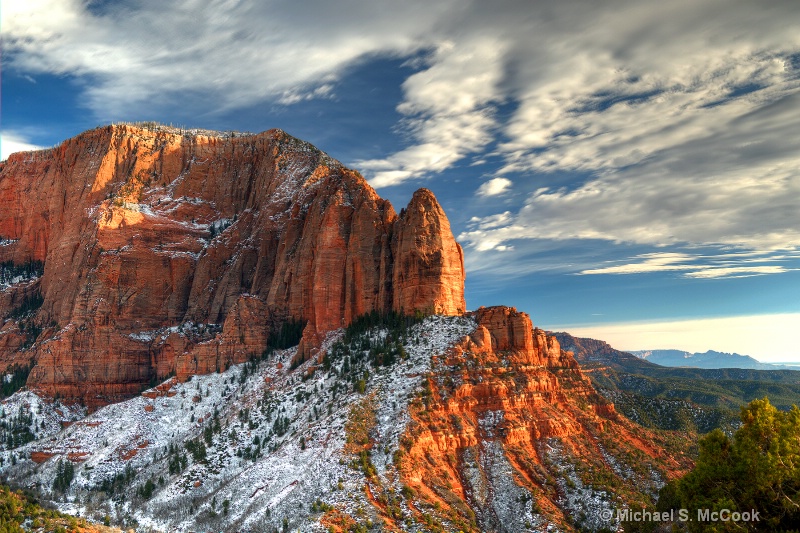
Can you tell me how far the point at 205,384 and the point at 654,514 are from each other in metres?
105

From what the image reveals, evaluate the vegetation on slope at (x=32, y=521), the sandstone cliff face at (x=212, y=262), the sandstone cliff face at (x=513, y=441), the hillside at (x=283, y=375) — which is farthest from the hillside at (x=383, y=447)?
the vegetation on slope at (x=32, y=521)

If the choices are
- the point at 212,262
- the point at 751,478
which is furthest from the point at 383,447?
the point at 212,262

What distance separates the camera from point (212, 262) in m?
178

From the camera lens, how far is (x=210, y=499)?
9888 cm

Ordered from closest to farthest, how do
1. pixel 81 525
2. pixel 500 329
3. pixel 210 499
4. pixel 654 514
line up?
1. pixel 654 514
2. pixel 81 525
3. pixel 210 499
4. pixel 500 329

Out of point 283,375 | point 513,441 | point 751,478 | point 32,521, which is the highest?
point 283,375

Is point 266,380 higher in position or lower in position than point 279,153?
lower

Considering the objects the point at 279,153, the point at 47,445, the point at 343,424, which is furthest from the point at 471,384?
the point at 279,153

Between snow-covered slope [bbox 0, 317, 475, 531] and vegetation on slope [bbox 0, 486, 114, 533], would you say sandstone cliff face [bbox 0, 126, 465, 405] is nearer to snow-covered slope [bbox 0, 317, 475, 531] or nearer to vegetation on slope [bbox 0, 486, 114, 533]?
snow-covered slope [bbox 0, 317, 475, 531]

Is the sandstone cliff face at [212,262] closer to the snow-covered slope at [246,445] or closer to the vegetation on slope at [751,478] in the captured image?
the snow-covered slope at [246,445]

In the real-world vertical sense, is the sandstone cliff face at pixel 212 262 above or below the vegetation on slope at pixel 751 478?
above

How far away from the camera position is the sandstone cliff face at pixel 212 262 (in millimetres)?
139250

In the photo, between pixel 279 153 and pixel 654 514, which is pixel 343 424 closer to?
pixel 654 514

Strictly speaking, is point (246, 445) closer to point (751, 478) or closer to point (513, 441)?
point (513, 441)
